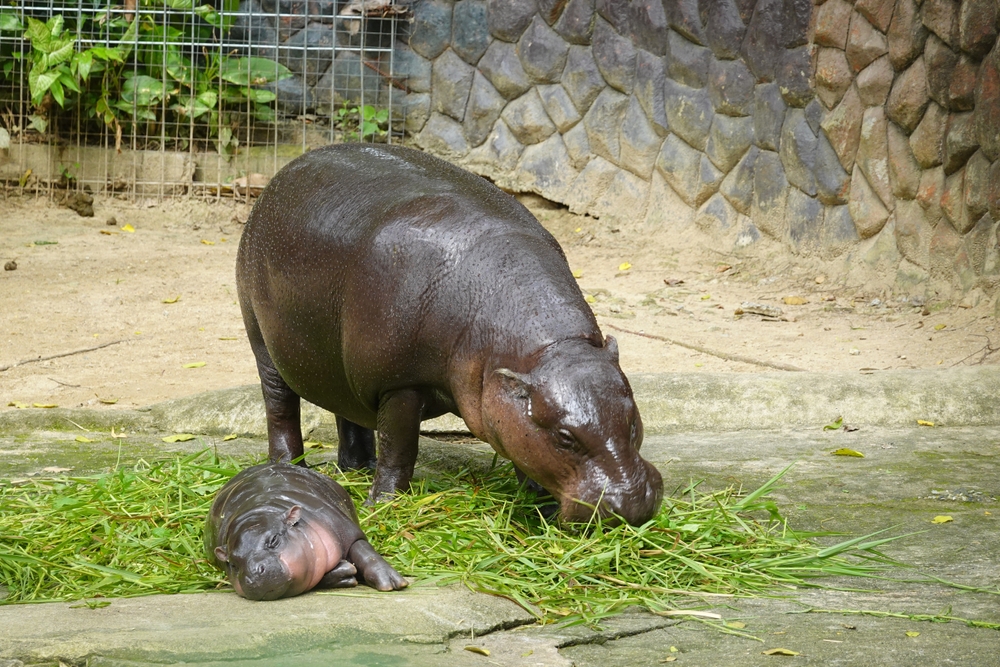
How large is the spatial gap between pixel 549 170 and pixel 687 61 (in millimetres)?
1659

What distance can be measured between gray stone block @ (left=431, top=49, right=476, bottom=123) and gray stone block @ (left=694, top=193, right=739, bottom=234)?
2.55 metres

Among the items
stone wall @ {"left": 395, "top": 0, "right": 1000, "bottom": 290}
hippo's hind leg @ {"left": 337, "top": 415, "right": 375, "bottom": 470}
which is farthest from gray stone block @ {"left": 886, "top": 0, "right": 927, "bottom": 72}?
hippo's hind leg @ {"left": 337, "top": 415, "right": 375, "bottom": 470}

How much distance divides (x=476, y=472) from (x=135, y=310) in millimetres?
4970

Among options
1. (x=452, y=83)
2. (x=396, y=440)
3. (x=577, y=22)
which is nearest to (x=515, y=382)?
(x=396, y=440)

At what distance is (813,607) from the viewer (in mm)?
3281

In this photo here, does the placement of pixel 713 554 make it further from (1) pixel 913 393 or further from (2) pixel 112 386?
(2) pixel 112 386

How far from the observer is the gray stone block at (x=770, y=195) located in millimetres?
9539

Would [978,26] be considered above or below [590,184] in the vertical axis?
above

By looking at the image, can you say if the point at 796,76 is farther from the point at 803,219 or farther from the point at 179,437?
the point at 179,437

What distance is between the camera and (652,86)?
10398 mm

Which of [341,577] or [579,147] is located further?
[579,147]

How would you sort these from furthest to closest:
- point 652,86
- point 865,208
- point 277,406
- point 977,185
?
point 652,86, point 865,208, point 977,185, point 277,406

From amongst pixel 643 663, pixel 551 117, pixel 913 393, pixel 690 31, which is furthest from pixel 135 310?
pixel 643 663

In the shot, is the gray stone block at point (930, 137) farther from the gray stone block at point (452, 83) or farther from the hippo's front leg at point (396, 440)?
the hippo's front leg at point (396, 440)
